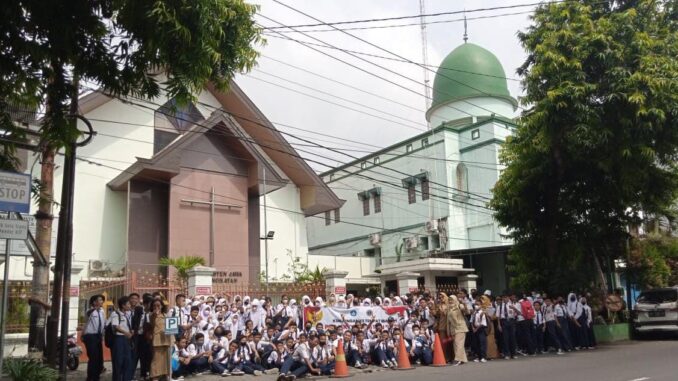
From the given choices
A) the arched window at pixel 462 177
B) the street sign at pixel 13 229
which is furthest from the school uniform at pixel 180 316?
the arched window at pixel 462 177

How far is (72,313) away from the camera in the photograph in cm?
1552

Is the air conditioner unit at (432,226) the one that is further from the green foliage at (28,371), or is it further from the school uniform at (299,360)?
the green foliage at (28,371)

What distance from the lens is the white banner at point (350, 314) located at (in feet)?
51.1

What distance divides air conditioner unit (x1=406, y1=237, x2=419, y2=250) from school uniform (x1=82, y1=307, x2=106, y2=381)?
2245cm

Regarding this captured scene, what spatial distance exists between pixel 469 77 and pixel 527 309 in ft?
68.1

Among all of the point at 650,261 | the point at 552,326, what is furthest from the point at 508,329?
the point at 650,261

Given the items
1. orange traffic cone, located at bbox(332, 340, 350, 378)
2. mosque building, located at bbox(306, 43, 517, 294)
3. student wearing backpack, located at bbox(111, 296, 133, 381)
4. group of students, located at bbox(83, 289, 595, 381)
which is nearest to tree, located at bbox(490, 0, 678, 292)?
group of students, located at bbox(83, 289, 595, 381)

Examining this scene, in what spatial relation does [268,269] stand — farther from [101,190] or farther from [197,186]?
[101,190]

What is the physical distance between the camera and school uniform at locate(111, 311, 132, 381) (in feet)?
36.7

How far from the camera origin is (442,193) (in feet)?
104

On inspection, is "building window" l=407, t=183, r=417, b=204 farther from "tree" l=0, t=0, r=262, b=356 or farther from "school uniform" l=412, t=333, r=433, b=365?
"tree" l=0, t=0, r=262, b=356

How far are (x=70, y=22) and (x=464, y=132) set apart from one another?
27.3m

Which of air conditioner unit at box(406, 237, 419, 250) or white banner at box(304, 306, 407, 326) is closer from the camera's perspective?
white banner at box(304, 306, 407, 326)

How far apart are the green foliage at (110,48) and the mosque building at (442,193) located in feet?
72.4
